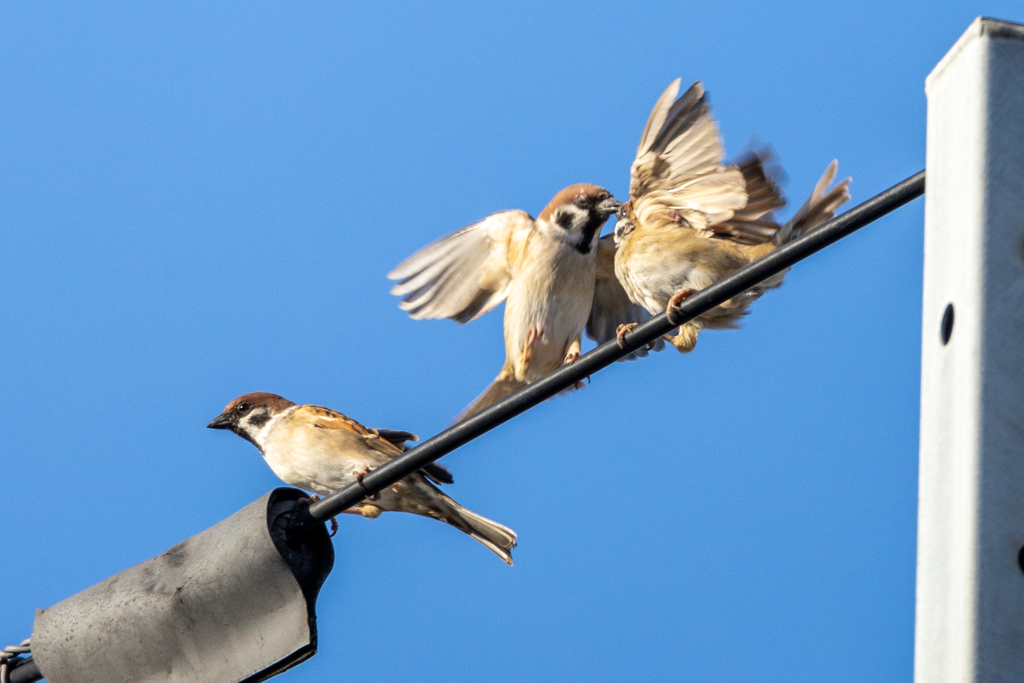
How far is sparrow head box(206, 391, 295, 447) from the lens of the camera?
6109mm

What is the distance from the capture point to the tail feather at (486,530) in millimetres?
5344

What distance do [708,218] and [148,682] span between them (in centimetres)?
294

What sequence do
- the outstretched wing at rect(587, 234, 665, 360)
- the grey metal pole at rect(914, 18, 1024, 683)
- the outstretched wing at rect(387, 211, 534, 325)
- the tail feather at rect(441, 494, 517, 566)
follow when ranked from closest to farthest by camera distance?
the grey metal pole at rect(914, 18, 1024, 683)
the tail feather at rect(441, 494, 517, 566)
the outstretched wing at rect(387, 211, 534, 325)
the outstretched wing at rect(587, 234, 665, 360)

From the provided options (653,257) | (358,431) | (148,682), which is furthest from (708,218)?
(148,682)

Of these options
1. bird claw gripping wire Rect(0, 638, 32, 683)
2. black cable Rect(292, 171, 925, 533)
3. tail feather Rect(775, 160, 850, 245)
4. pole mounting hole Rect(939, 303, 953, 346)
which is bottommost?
bird claw gripping wire Rect(0, 638, 32, 683)

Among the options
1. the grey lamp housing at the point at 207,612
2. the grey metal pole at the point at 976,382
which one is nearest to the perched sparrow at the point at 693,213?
the grey lamp housing at the point at 207,612

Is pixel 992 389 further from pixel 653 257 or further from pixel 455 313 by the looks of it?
pixel 455 313

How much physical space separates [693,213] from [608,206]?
2.66 feet

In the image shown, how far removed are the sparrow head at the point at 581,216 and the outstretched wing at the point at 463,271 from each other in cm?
37

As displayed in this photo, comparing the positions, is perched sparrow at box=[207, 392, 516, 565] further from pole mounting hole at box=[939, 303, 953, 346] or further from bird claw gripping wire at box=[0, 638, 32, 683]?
pole mounting hole at box=[939, 303, 953, 346]

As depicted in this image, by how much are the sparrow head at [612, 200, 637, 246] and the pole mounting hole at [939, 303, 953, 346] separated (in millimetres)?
3962

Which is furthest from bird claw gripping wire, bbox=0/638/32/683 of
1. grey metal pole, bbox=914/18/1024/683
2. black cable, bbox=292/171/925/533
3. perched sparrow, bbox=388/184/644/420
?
grey metal pole, bbox=914/18/1024/683

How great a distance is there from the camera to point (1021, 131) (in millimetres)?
1354

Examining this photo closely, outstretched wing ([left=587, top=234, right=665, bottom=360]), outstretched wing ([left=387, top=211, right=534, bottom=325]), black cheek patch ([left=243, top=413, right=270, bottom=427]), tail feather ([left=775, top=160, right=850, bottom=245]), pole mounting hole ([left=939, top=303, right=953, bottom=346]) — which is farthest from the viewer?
outstretched wing ([left=587, top=234, right=665, bottom=360])
